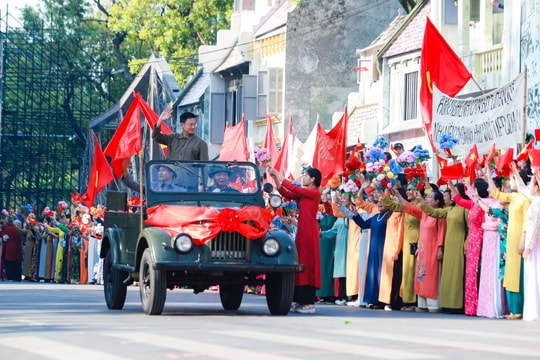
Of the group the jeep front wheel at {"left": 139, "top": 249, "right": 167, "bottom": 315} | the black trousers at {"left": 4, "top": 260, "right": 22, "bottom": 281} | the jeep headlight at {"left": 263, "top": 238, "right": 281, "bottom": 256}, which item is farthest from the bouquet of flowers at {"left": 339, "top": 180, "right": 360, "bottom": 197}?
the black trousers at {"left": 4, "top": 260, "right": 22, "bottom": 281}

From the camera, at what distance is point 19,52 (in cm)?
6456

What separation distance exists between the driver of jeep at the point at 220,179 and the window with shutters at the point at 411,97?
21.5m

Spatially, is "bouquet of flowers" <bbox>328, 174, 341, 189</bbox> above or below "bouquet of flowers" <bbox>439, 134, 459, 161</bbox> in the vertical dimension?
below

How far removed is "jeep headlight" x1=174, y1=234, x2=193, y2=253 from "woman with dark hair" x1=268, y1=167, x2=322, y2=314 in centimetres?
217

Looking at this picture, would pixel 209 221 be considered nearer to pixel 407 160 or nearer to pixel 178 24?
pixel 407 160

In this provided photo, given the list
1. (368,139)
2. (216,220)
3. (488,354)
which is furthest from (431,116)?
(368,139)

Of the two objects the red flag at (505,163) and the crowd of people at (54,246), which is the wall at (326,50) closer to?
the crowd of people at (54,246)

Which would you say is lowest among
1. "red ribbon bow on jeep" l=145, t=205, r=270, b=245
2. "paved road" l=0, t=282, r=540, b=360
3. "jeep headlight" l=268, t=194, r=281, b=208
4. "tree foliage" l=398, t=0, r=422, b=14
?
"paved road" l=0, t=282, r=540, b=360

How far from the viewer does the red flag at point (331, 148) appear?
94.3ft

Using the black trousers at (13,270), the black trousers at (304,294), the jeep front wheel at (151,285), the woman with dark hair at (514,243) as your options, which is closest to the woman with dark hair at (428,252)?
the woman with dark hair at (514,243)

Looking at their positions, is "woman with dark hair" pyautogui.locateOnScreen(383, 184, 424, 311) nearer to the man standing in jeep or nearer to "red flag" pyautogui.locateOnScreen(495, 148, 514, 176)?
"red flag" pyautogui.locateOnScreen(495, 148, 514, 176)

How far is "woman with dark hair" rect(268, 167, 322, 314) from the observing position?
2011cm

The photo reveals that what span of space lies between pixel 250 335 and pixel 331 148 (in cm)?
1489

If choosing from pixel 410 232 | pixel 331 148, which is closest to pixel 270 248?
pixel 410 232
